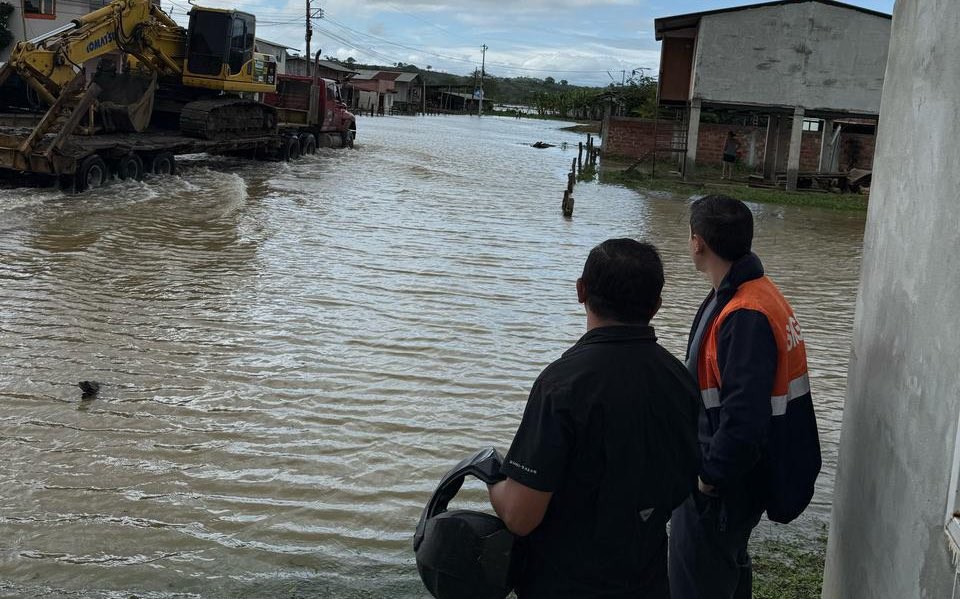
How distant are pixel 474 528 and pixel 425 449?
3579 millimetres

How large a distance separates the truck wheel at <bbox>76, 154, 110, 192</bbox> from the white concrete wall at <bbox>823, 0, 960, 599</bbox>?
15993 mm

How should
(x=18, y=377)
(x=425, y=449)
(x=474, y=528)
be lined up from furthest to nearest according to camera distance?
1. (x=18, y=377)
2. (x=425, y=449)
3. (x=474, y=528)

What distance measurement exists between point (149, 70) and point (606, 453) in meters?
22.0

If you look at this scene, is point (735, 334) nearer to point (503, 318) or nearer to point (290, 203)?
point (503, 318)

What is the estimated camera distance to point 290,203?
18453mm

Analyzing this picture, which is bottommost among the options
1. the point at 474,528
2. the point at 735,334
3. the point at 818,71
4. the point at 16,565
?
the point at 16,565

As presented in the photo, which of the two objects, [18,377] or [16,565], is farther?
[18,377]

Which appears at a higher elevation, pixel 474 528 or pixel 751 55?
pixel 751 55

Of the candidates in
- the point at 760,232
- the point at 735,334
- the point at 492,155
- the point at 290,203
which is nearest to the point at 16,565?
the point at 735,334

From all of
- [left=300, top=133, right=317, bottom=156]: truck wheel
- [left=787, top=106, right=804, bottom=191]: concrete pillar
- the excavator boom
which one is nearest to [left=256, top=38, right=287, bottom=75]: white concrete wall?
[left=300, top=133, right=317, bottom=156]: truck wheel

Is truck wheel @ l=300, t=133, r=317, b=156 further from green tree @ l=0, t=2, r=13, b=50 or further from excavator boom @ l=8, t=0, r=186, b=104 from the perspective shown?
green tree @ l=0, t=2, r=13, b=50

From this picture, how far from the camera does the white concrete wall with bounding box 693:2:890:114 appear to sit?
90.4 feet

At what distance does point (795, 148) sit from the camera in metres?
29.0

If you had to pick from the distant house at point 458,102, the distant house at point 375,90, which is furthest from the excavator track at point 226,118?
the distant house at point 458,102
